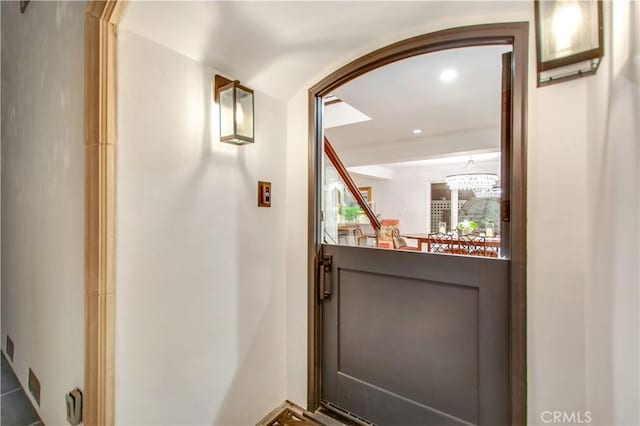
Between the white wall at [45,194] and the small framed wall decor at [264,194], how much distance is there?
801 mm

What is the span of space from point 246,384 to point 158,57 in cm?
171

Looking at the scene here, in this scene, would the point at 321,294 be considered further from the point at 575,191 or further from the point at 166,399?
the point at 575,191

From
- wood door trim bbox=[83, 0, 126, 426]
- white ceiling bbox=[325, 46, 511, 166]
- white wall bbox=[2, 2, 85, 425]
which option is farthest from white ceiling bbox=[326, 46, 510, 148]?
white wall bbox=[2, 2, 85, 425]

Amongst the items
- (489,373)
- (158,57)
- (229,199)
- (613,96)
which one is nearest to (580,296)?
(489,373)

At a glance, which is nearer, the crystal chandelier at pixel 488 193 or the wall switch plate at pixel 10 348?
the crystal chandelier at pixel 488 193

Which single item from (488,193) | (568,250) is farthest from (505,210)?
(568,250)

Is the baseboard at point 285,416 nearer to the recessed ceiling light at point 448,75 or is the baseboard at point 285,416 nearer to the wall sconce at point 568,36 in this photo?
the wall sconce at point 568,36

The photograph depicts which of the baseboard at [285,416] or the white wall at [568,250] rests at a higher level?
the white wall at [568,250]

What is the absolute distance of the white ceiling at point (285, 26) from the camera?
3.61 feet

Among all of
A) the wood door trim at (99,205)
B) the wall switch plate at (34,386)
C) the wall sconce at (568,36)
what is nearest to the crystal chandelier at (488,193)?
the wall sconce at (568,36)

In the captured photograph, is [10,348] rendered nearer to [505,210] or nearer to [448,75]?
[505,210]

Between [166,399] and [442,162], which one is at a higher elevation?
[442,162]

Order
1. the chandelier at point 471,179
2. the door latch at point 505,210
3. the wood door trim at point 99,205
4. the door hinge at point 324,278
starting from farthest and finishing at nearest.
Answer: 1. the door hinge at point 324,278
2. the chandelier at point 471,179
3. the door latch at point 505,210
4. the wood door trim at point 99,205

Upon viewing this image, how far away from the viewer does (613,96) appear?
774 mm
